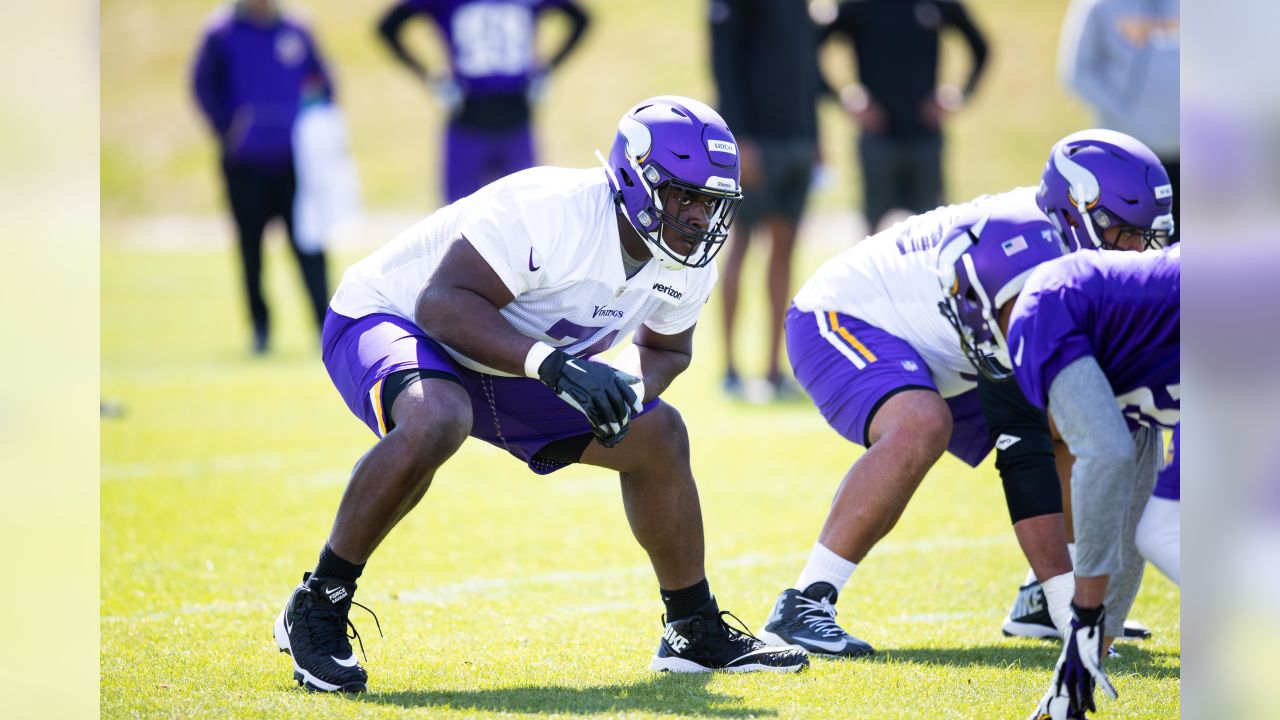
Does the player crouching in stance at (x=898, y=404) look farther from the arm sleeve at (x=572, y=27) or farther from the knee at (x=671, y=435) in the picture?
the arm sleeve at (x=572, y=27)

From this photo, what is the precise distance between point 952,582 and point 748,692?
1.71 meters

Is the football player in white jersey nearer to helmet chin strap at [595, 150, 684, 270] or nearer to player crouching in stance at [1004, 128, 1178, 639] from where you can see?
player crouching in stance at [1004, 128, 1178, 639]

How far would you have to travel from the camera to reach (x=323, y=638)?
406 cm

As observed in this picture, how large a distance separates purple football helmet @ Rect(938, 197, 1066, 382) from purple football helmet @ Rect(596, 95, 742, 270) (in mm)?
631

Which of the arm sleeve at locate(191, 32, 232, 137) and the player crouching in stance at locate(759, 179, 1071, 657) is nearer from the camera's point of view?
the player crouching in stance at locate(759, 179, 1071, 657)

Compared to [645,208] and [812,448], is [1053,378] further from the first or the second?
[812,448]

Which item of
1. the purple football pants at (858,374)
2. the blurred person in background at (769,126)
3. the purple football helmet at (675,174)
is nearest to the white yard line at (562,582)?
the purple football pants at (858,374)

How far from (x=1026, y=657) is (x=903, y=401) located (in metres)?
0.83

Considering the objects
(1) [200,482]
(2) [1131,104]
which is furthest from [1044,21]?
(1) [200,482]

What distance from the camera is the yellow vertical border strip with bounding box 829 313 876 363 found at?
15.8 feet

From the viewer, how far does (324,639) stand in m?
4.06

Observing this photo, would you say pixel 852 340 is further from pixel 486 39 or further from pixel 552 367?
pixel 486 39

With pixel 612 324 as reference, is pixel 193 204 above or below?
below

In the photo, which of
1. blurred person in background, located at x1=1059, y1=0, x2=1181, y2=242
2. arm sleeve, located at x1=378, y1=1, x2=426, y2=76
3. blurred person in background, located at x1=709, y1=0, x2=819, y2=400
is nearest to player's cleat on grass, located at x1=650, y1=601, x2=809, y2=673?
blurred person in background, located at x1=1059, y1=0, x2=1181, y2=242
